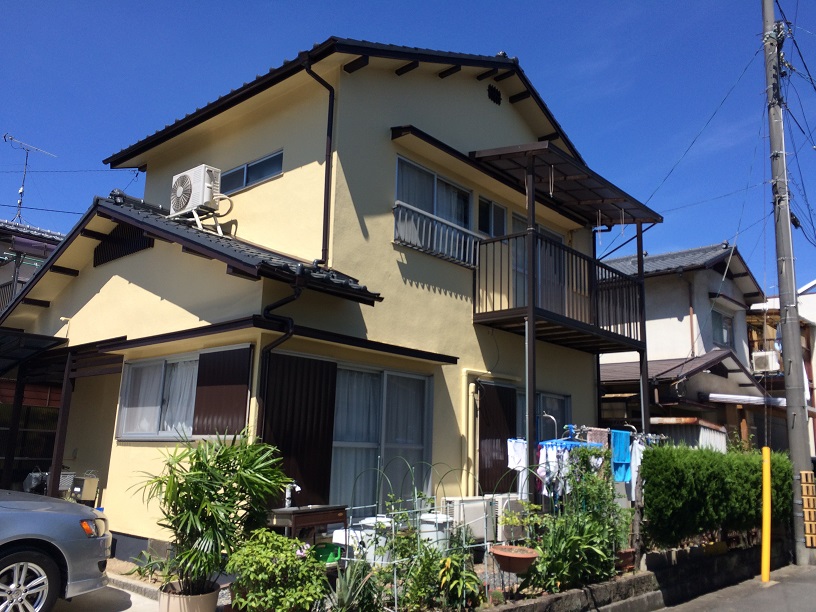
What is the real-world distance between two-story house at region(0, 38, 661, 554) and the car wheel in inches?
88.5

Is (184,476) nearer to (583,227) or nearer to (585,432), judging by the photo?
(585,432)

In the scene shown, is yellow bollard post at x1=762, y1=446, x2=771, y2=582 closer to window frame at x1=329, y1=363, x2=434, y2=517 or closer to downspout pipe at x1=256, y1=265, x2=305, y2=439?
window frame at x1=329, y1=363, x2=434, y2=517

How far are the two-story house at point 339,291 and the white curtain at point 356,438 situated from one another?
26mm

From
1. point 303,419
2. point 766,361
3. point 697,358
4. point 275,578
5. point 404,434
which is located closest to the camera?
point 275,578

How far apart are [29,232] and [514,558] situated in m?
19.6

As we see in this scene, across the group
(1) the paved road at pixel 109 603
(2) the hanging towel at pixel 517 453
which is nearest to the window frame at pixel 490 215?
(2) the hanging towel at pixel 517 453

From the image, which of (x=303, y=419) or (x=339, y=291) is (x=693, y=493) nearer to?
(x=303, y=419)

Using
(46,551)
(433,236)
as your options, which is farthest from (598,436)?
(46,551)

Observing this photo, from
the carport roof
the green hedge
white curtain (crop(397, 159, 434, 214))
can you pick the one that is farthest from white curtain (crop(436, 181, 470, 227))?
the carport roof

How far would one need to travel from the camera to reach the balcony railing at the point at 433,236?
9508 mm

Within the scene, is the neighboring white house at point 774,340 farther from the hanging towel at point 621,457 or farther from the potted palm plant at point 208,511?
the potted palm plant at point 208,511

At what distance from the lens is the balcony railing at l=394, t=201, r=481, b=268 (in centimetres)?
951

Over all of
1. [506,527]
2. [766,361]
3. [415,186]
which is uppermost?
[415,186]

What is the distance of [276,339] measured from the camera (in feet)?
24.3
